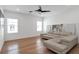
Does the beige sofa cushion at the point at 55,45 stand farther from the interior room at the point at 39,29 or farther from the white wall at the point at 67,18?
the white wall at the point at 67,18

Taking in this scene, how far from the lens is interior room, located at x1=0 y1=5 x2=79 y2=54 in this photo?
1.16m

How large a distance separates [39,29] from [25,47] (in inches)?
17.3

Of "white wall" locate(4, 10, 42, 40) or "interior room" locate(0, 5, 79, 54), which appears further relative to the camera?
"white wall" locate(4, 10, 42, 40)

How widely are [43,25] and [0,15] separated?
842 millimetres

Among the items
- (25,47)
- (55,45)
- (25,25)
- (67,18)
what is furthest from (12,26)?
(67,18)

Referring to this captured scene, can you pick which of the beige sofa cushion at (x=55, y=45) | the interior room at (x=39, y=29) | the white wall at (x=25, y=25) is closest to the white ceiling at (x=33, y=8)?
the interior room at (x=39, y=29)

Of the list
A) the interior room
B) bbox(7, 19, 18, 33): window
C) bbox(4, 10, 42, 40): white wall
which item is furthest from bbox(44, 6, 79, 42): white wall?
bbox(7, 19, 18, 33): window

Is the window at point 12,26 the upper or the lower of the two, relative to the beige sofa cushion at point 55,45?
upper

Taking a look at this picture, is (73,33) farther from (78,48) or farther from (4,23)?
(4,23)

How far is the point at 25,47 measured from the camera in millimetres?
1272

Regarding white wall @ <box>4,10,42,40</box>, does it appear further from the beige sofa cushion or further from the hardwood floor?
the beige sofa cushion

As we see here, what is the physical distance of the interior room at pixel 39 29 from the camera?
116 cm

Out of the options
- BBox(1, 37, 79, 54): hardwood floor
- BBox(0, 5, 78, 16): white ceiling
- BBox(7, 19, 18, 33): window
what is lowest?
BBox(1, 37, 79, 54): hardwood floor
